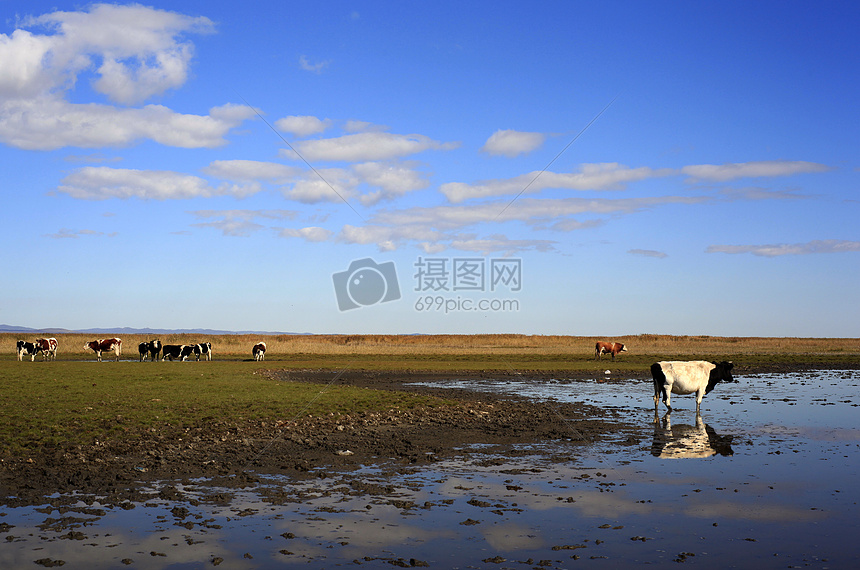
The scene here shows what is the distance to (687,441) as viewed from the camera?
1578cm

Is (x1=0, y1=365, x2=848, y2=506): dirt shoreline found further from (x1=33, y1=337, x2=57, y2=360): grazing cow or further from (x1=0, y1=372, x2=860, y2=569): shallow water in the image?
(x1=33, y1=337, x2=57, y2=360): grazing cow

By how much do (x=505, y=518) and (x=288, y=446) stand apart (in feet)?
22.3

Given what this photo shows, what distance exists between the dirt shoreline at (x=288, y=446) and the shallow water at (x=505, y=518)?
96 cm

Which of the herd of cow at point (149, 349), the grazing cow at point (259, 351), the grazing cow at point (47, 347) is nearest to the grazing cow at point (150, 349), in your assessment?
the herd of cow at point (149, 349)

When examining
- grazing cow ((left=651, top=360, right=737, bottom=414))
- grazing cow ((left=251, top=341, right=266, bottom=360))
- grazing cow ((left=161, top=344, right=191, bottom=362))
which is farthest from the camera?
grazing cow ((left=251, top=341, right=266, bottom=360))

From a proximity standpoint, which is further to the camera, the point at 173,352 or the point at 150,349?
the point at 150,349

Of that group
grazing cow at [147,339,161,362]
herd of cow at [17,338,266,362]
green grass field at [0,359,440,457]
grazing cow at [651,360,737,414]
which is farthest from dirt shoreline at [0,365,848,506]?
grazing cow at [147,339,161,362]

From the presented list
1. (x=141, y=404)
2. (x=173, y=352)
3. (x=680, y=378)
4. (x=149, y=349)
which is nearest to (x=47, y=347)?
(x=149, y=349)

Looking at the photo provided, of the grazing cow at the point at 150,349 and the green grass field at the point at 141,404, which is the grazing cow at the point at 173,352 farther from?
the green grass field at the point at 141,404

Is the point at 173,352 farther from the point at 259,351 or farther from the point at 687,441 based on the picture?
the point at 687,441

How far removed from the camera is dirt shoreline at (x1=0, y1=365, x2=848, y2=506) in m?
11.2

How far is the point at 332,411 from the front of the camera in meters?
19.9

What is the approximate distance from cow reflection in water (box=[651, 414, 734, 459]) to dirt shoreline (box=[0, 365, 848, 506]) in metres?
0.98

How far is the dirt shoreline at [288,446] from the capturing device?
442 inches
